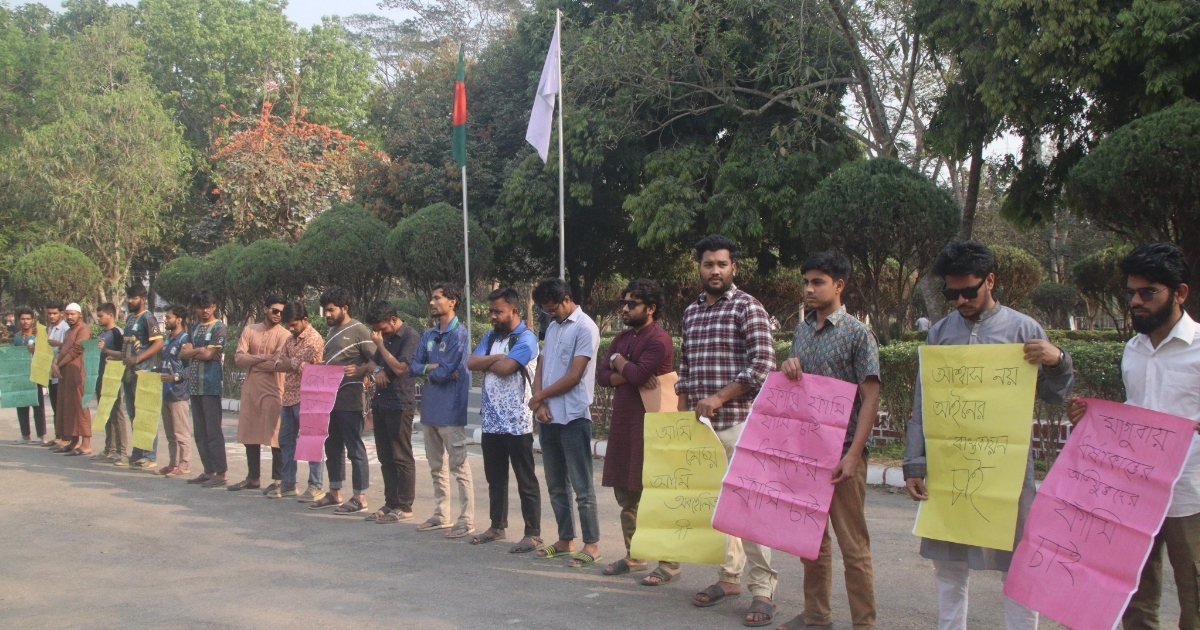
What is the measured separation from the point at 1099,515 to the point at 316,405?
250 inches

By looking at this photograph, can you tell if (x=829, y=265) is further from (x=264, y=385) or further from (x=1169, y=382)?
(x=264, y=385)

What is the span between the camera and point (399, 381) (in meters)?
7.79

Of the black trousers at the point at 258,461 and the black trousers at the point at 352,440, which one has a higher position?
the black trousers at the point at 352,440

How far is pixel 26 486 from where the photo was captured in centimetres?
961

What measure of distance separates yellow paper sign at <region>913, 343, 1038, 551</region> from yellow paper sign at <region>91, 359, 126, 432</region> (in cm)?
971

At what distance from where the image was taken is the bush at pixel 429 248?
17.6 metres

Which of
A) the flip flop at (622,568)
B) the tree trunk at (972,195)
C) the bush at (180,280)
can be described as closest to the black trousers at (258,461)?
the flip flop at (622,568)

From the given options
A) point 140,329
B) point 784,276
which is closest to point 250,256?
point 140,329

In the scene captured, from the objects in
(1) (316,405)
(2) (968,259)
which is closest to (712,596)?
(2) (968,259)

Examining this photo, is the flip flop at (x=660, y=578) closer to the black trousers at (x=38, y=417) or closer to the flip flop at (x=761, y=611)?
the flip flop at (x=761, y=611)

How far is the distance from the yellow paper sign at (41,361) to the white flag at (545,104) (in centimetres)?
699

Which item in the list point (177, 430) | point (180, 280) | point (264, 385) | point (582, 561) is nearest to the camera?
point (582, 561)

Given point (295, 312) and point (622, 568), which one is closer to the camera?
point (622, 568)

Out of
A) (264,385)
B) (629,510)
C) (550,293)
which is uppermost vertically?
(550,293)
